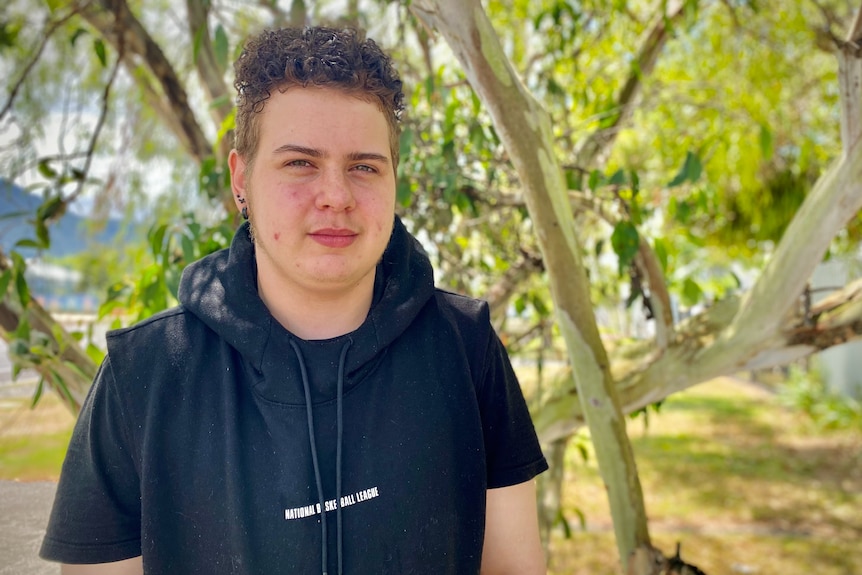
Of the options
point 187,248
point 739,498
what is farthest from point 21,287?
point 739,498

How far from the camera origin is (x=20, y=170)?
3.45 metres

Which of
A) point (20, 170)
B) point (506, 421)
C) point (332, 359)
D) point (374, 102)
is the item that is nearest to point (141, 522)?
point (332, 359)

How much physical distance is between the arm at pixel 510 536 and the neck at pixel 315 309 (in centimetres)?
42

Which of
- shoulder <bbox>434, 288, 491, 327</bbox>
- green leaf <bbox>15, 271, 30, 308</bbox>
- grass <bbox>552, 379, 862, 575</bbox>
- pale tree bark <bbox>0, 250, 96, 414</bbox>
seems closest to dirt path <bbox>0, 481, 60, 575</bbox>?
pale tree bark <bbox>0, 250, 96, 414</bbox>

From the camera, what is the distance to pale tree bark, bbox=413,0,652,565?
1762mm

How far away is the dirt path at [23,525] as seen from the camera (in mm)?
1491

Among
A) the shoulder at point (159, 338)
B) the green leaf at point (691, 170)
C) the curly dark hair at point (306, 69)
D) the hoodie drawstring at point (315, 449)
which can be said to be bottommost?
the hoodie drawstring at point (315, 449)

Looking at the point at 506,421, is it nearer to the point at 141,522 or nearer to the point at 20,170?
the point at 141,522

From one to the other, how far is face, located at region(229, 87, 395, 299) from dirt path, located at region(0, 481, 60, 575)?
2.74 feet

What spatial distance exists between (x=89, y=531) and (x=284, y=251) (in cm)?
54

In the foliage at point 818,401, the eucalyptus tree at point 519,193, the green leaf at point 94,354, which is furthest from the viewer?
the foliage at point 818,401

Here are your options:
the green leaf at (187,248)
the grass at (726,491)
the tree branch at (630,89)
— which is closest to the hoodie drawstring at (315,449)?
the green leaf at (187,248)

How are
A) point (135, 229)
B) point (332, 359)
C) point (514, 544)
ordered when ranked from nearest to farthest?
point (332, 359), point (514, 544), point (135, 229)

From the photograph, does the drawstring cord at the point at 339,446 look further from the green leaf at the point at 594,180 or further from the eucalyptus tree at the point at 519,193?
the green leaf at the point at 594,180
